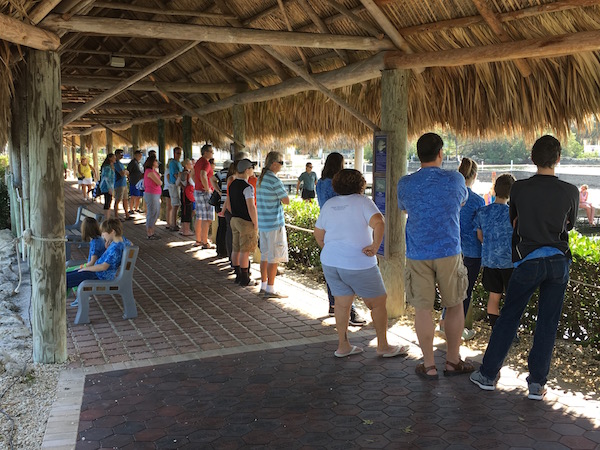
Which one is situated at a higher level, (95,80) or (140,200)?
(95,80)

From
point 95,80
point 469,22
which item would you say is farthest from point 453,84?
point 95,80

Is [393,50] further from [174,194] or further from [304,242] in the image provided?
[174,194]

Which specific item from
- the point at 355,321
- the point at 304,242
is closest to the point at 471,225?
the point at 355,321

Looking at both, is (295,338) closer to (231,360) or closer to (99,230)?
(231,360)

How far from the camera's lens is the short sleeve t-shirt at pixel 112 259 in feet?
21.3

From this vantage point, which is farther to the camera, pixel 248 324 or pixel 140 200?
pixel 140 200

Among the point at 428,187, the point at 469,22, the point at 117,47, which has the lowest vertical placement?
the point at 428,187

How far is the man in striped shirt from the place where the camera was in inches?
278

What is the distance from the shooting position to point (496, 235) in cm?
527

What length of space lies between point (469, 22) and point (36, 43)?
147 inches

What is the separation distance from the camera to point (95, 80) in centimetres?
1165

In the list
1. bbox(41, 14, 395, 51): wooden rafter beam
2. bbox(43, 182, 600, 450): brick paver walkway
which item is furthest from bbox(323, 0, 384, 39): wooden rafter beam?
bbox(43, 182, 600, 450): brick paver walkway

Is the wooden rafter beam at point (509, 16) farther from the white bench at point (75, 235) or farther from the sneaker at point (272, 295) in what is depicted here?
the white bench at point (75, 235)

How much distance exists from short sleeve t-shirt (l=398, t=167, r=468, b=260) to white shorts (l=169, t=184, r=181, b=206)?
8.62m
